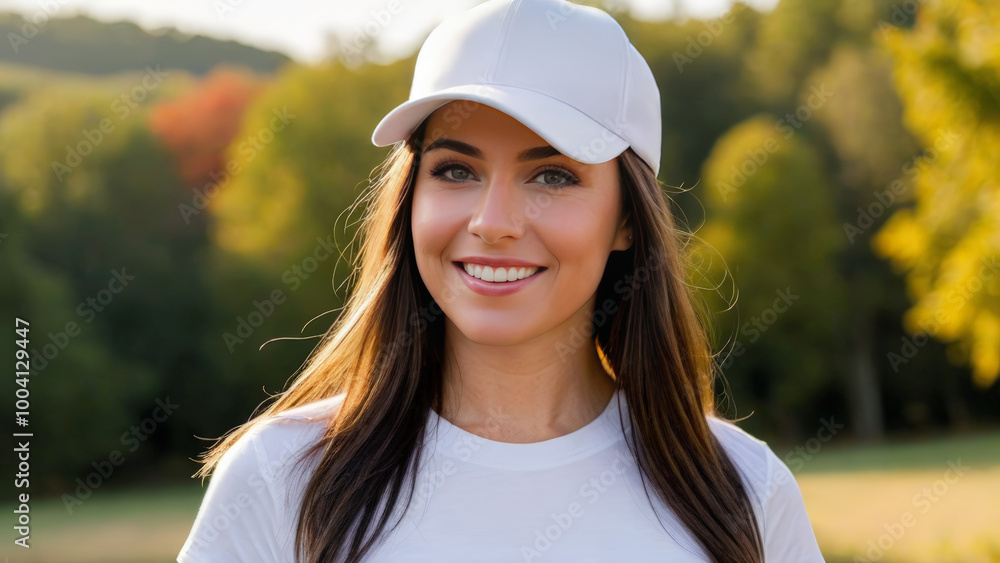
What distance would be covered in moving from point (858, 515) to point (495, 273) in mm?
15596

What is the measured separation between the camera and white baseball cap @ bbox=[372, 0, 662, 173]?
76.0 inches

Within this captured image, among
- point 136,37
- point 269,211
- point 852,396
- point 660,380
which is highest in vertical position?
point 136,37

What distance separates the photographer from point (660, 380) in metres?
2.28

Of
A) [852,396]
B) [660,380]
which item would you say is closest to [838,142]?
[852,396]

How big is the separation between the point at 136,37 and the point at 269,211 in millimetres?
22247

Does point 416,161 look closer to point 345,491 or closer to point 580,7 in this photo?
point 580,7

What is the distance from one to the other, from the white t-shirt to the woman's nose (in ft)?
1.50

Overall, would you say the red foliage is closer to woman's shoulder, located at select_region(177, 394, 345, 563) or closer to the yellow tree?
the yellow tree

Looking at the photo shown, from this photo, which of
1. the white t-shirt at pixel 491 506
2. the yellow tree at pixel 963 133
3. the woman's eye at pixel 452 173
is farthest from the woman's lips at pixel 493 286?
the yellow tree at pixel 963 133

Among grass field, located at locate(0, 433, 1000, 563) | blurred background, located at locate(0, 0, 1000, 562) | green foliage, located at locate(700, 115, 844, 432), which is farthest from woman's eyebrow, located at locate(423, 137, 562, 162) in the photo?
green foliage, located at locate(700, 115, 844, 432)

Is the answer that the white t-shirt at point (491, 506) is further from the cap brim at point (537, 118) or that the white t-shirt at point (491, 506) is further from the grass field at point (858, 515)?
the grass field at point (858, 515)

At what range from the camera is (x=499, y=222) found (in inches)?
75.2

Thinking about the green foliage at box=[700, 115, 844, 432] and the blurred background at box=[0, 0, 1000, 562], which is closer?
the blurred background at box=[0, 0, 1000, 562]

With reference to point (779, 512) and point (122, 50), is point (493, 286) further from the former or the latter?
point (122, 50)
